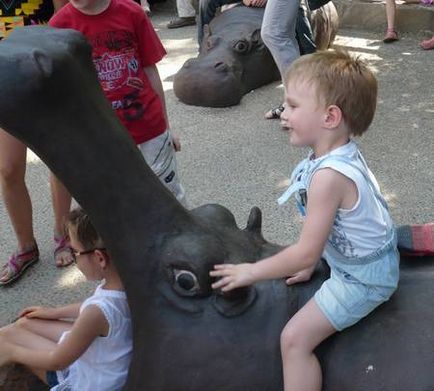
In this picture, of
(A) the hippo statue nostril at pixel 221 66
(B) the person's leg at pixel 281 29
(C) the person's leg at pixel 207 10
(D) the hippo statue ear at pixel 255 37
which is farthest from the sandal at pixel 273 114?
(C) the person's leg at pixel 207 10

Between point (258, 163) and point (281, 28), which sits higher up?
point (281, 28)

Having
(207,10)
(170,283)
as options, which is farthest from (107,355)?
(207,10)

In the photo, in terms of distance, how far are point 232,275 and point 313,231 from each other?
24 centimetres

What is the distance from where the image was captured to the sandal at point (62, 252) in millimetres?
3600

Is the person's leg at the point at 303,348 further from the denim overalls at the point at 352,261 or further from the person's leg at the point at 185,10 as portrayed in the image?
the person's leg at the point at 185,10

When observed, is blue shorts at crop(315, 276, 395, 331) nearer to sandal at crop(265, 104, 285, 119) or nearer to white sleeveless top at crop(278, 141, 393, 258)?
white sleeveless top at crop(278, 141, 393, 258)

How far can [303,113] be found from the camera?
5.62 feet

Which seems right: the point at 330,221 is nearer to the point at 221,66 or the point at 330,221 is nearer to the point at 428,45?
the point at 221,66

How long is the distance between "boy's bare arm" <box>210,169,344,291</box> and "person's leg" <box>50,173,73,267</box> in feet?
6.21

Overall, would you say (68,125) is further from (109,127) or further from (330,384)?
(330,384)

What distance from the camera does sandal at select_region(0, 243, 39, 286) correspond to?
3.53 metres

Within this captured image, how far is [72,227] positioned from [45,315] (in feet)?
1.73

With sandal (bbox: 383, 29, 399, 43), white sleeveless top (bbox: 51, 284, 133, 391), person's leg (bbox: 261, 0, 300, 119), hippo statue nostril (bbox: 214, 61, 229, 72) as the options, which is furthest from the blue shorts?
sandal (bbox: 383, 29, 399, 43)

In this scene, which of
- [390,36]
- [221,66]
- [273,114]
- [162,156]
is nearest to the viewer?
[162,156]
